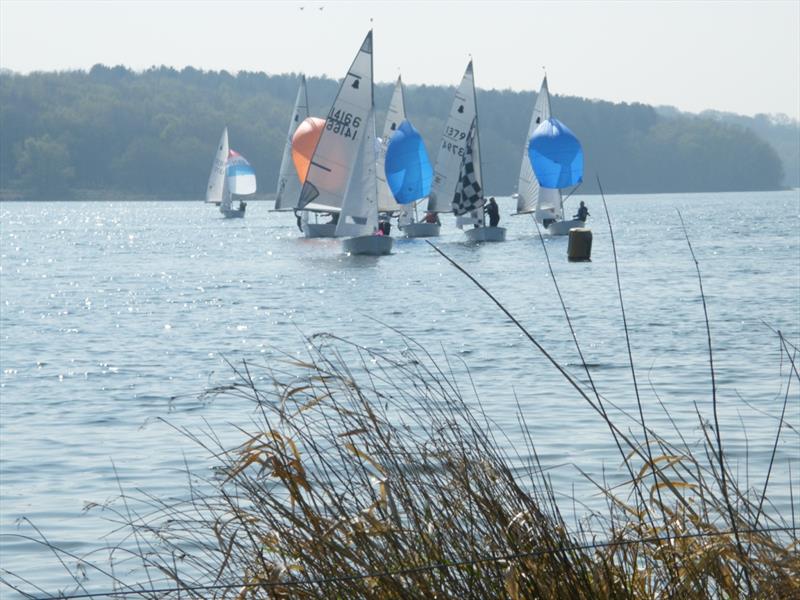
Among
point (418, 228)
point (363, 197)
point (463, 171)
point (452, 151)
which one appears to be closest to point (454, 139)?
point (452, 151)

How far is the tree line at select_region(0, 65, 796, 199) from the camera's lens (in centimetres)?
15395

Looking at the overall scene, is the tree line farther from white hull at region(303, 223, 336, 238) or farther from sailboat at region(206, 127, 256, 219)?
white hull at region(303, 223, 336, 238)

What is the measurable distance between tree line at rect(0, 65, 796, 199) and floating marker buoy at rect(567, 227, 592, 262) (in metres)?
104

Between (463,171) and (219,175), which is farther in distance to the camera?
(219,175)

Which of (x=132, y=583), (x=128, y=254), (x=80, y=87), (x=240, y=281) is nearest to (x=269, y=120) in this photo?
(x=80, y=87)

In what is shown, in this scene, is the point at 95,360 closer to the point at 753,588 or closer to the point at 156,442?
the point at 156,442

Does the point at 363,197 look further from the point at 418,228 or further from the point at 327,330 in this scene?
the point at 327,330

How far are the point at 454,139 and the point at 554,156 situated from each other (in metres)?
3.78

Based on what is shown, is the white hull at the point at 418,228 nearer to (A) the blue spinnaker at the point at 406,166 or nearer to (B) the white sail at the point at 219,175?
(A) the blue spinnaker at the point at 406,166

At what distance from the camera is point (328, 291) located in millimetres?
28859

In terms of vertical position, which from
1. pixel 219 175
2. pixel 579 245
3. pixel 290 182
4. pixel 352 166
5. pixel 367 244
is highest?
pixel 352 166

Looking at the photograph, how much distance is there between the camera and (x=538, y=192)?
49.5 metres

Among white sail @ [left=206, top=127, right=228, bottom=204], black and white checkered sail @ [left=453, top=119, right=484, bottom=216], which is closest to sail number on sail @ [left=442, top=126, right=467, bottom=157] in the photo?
black and white checkered sail @ [left=453, top=119, right=484, bottom=216]

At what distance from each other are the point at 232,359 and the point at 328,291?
1218 cm
